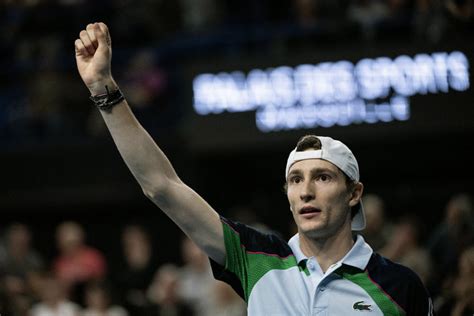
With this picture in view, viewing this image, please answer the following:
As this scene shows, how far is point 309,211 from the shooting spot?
3914mm

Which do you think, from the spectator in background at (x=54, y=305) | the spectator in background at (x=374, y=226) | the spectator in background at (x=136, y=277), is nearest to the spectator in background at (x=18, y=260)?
the spectator in background at (x=54, y=305)

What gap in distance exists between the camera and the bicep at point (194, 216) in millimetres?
3799

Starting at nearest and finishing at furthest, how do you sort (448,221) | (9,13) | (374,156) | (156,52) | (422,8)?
1. (448,221)
2. (422,8)
3. (374,156)
4. (156,52)
5. (9,13)

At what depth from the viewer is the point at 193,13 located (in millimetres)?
13078

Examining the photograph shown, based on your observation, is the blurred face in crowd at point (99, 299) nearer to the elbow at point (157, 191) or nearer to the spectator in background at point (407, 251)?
the spectator in background at point (407, 251)

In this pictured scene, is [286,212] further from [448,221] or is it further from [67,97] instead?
[448,221]

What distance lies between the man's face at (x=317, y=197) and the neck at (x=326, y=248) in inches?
1.5

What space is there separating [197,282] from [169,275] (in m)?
0.36

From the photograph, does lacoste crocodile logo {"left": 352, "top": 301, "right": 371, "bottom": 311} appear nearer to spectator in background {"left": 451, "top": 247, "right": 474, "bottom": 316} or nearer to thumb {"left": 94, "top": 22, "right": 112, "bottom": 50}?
thumb {"left": 94, "top": 22, "right": 112, "bottom": 50}

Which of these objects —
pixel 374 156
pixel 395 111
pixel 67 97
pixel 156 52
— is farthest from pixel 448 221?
pixel 67 97

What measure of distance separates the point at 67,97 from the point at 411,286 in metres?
10.1

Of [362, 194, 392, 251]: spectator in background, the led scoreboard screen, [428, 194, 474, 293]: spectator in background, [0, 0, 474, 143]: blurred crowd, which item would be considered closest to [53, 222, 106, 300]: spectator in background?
[0, 0, 474, 143]: blurred crowd

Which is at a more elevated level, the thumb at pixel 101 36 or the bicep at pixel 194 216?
the thumb at pixel 101 36

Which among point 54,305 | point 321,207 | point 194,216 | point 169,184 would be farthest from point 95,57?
point 54,305
